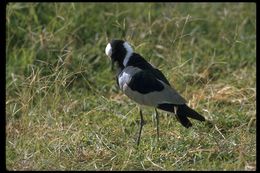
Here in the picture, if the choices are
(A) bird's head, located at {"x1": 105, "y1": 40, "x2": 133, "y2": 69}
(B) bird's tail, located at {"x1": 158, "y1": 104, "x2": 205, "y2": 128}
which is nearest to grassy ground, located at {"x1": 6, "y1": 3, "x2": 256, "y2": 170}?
(B) bird's tail, located at {"x1": 158, "y1": 104, "x2": 205, "y2": 128}

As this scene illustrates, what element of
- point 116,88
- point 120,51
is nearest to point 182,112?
point 120,51

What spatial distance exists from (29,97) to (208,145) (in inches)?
51.5

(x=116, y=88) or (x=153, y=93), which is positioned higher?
(x=153, y=93)

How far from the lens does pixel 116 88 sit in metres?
6.20

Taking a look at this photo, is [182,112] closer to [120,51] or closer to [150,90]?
[150,90]

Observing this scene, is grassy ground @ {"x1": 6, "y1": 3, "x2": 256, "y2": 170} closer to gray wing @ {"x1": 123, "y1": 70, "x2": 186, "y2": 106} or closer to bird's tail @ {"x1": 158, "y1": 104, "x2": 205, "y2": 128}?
bird's tail @ {"x1": 158, "y1": 104, "x2": 205, "y2": 128}

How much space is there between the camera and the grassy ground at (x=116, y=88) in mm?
4695

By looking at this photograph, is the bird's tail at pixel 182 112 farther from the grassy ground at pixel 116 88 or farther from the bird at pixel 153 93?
the grassy ground at pixel 116 88

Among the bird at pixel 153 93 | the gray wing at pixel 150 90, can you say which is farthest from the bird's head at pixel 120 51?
the gray wing at pixel 150 90

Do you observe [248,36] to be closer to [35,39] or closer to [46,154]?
[35,39]

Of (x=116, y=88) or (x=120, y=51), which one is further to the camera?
(x=116, y=88)

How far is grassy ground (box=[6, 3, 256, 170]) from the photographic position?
4.70 meters

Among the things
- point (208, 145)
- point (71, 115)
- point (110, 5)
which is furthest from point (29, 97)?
point (110, 5)
